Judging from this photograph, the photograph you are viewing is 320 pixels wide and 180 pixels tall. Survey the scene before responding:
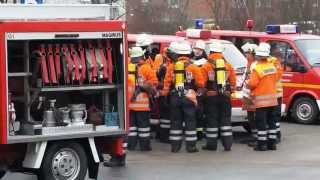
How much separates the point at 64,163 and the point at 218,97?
150 inches

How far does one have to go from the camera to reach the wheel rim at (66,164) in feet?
28.1

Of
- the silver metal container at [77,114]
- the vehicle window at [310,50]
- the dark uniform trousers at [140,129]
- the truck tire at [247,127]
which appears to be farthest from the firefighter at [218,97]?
the vehicle window at [310,50]

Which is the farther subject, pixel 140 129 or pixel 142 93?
pixel 140 129

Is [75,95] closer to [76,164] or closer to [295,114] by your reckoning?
[76,164]

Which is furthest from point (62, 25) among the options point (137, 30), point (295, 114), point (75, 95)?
point (137, 30)

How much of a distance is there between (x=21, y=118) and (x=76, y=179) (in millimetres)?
991

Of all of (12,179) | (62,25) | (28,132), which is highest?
(62,25)

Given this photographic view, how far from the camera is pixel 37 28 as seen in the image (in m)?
8.05

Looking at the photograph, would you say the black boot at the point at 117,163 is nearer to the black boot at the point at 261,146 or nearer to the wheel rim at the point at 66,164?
the wheel rim at the point at 66,164

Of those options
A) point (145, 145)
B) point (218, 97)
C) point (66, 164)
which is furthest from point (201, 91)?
point (66, 164)

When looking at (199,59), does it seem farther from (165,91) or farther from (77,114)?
(77,114)

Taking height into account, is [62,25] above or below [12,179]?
above

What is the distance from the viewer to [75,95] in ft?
29.3

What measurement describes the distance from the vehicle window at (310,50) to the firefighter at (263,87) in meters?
3.48
